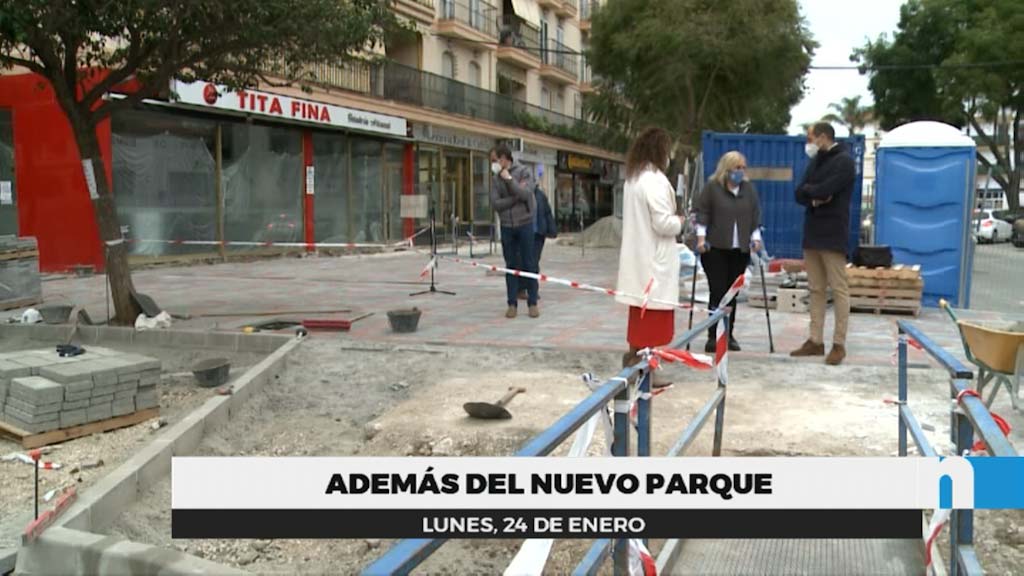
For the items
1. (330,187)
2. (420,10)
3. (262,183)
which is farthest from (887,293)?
(420,10)

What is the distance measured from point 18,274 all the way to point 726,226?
9.25 meters

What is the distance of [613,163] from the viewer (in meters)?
46.5

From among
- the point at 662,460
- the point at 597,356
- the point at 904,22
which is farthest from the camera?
the point at 904,22

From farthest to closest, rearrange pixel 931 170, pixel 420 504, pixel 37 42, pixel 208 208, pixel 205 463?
pixel 208 208, pixel 931 170, pixel 37 42, pixel 205 463, pixel 420 504

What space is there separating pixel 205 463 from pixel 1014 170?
42613 mm

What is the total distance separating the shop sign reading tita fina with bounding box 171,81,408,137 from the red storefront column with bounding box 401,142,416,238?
122cm

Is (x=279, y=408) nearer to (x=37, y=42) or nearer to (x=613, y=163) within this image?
(x=37, y=42)

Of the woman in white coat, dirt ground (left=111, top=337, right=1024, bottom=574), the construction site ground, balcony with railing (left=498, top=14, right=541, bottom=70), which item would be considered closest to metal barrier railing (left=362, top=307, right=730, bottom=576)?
dirt ground (left=111, top=337, right=1024, bottom=574)

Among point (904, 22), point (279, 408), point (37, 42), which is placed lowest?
point (279, 408)

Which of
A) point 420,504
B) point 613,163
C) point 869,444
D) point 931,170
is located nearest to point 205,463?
point 420,504

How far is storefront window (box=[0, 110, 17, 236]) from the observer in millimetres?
15883

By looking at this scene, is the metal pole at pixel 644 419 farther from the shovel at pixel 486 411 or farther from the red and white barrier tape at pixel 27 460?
the red and white barrier tape at pixel 27 460

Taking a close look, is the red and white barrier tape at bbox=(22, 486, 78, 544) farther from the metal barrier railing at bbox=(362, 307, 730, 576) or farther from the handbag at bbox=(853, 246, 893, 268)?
the handbag at bbox=(853, 246, 893, 268)

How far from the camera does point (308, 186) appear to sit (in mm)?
21984
